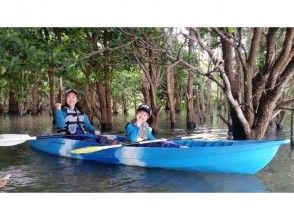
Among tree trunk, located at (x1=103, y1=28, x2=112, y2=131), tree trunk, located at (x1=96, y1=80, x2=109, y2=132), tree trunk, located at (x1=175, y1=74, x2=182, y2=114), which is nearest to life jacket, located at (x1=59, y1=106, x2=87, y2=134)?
tree trunk, located at (x1=103, y1=28, x2=112, y2=131)

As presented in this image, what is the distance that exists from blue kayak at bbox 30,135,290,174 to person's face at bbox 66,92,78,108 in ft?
2.16

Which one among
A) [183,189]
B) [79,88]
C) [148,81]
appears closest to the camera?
[183,189]

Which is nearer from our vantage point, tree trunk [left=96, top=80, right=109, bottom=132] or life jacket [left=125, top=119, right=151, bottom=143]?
life jacket [left=125, top=119, right=151, bottom=143]

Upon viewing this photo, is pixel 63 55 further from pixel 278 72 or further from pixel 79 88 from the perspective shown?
pixel 79 88

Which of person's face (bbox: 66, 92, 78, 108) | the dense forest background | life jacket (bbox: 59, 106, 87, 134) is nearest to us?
the dense forest background

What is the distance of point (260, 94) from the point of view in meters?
6.17

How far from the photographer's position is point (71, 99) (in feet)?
22.0

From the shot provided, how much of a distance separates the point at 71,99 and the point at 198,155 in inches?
88.8

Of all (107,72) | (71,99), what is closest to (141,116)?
(71,99)

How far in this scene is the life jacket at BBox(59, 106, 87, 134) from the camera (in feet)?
22.5

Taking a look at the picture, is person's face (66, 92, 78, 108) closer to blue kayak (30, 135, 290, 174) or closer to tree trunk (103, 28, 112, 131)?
blue kayak (30, 135, 290, 174)

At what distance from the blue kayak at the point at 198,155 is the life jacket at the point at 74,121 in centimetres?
57

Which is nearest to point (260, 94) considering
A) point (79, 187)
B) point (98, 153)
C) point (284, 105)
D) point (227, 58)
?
point (284, 105)

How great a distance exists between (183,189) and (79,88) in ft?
17.8
